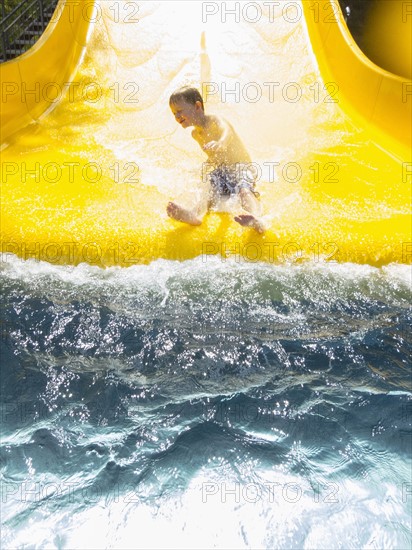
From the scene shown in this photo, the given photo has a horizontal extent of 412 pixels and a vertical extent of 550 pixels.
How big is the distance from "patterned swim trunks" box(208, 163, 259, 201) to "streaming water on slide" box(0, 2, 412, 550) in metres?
0.15

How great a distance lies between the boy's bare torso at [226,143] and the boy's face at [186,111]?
8 centimetres

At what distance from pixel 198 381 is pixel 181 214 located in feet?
2.88

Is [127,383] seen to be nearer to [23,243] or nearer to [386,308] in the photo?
[23,243]

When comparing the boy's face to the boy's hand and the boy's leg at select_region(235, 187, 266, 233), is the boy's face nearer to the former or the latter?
the boy's hand

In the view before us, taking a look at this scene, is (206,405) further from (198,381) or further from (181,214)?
(181,214)

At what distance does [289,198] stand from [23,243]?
1.37 metres

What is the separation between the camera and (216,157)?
124 inches

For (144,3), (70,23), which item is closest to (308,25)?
(144,3)

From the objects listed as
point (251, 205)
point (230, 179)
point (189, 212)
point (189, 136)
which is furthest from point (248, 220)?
point (189, 136)

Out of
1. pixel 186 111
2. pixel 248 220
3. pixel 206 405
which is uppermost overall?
pixel 186 111

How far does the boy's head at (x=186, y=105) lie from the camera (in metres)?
3.00

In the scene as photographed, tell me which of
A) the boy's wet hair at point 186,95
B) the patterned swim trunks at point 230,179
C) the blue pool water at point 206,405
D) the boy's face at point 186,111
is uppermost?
the boy's wet hair at point 186,95

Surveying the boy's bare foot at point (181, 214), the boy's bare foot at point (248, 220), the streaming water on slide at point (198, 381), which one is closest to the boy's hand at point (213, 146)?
the streaming water on slide at point (198, 381)

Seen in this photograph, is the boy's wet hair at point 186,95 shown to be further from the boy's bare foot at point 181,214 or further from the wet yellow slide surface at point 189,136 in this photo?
the boy's bare foot at point 181,214
